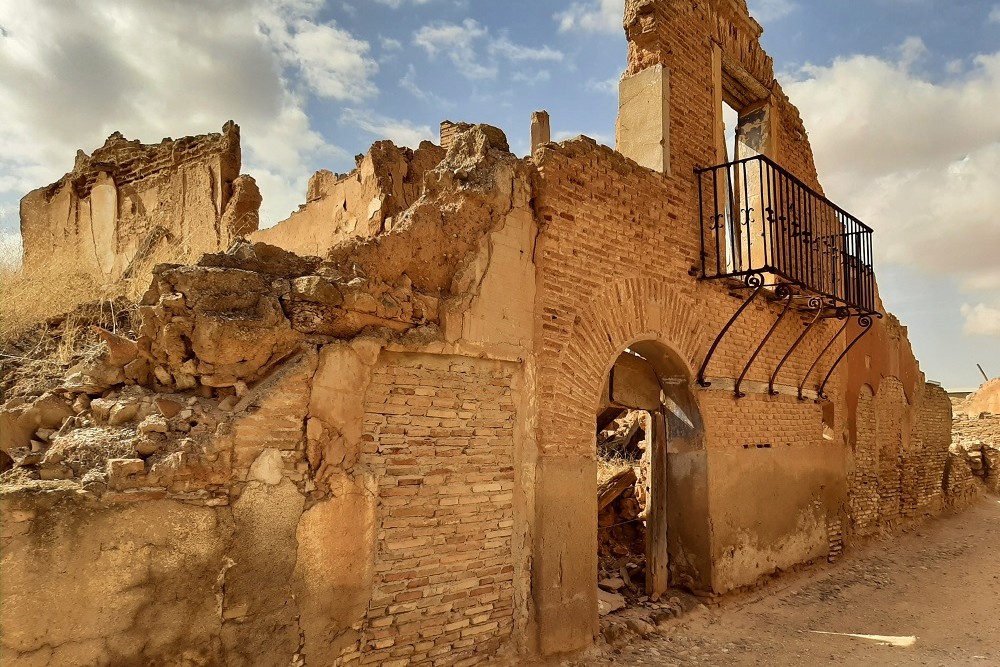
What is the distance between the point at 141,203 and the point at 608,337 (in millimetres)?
7041

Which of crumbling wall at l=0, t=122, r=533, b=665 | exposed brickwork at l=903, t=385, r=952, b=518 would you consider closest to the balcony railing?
crumbling wall at l=0, t=122, r=533, b=665

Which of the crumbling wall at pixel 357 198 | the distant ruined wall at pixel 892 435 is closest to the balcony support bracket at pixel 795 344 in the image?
the distant ruined wall at pixel 892 435

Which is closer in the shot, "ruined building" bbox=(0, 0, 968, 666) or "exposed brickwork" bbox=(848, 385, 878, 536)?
"ruined building" bbox=(0, 0, 968, 666)

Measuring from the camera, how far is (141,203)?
9.07m

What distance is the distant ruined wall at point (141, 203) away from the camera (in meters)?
8.53

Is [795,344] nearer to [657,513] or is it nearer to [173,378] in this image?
[657,513]

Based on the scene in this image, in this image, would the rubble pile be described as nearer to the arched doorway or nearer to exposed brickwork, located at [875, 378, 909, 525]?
the arched doorway

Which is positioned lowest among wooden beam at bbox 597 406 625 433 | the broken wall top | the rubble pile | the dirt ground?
the dirt ground

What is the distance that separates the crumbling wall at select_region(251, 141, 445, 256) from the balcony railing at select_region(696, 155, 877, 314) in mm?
3050

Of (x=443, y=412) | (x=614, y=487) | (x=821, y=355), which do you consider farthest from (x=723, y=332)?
(x=443, y=412)

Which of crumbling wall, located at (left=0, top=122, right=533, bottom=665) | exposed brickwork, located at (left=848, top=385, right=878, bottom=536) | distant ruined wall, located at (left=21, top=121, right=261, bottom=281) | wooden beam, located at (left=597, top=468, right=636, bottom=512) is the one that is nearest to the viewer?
crumbling wall, located at (left=0, top=122, right=533, bottom=665)

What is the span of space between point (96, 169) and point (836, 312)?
1022cm

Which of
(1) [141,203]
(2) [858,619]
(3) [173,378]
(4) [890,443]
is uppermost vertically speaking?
(1) [141,203]

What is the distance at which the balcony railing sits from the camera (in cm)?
677
